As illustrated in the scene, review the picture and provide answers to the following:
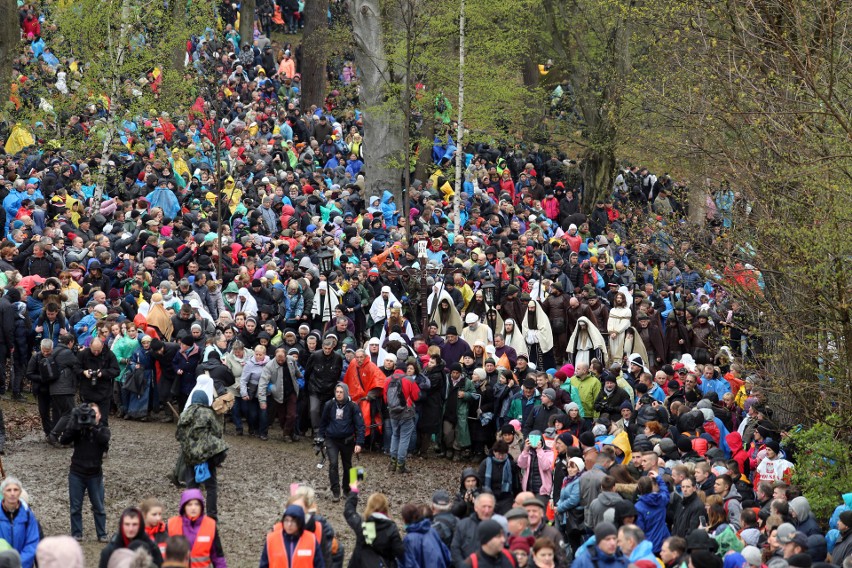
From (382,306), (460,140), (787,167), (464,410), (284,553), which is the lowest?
(284,553)

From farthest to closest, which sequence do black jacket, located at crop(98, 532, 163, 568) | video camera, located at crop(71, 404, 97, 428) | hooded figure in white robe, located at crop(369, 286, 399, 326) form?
hooded figure in white robe, located at crop(369, 286, 399, 326) < video camera, located at crop(71, 404, 97, 428) < black jacket, located at crop(98, 532, 163, 568)

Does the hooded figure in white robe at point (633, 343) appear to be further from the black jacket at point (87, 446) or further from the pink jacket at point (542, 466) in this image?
the black jacket at point (87, 446)

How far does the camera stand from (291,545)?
35.7ft

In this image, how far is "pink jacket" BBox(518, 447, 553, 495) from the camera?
15.2 meters

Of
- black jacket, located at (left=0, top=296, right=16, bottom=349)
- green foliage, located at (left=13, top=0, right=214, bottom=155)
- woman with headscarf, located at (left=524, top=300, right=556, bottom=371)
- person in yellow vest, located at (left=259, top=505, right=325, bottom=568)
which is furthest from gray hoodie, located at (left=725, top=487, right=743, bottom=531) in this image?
green foliage, located at (left=13, top=0, right=214, bottom=155)

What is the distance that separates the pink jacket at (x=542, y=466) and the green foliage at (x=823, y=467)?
2.91m

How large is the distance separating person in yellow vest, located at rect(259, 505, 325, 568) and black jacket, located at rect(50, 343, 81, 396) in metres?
6.53

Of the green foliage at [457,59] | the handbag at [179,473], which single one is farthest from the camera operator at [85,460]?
the green foliage at [457,59]

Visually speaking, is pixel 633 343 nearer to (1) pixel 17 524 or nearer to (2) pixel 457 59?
(2) pixel 457 59

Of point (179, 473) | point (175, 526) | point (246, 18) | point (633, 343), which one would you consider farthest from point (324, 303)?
point (246, 18)

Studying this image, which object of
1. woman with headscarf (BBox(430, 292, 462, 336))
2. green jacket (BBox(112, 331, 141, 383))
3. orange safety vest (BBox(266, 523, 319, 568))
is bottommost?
orange safety vest (BBox(266, 523, 319, 568))

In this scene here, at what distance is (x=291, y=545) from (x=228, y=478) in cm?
618

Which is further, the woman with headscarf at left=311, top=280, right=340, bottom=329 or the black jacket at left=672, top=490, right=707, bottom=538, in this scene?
the woman with headscarf at left=311, top=280, right=340, bottom=329

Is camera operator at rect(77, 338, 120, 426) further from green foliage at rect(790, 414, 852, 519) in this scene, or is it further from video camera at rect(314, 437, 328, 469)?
green foliage at rect(790, 414, 852, 519)
